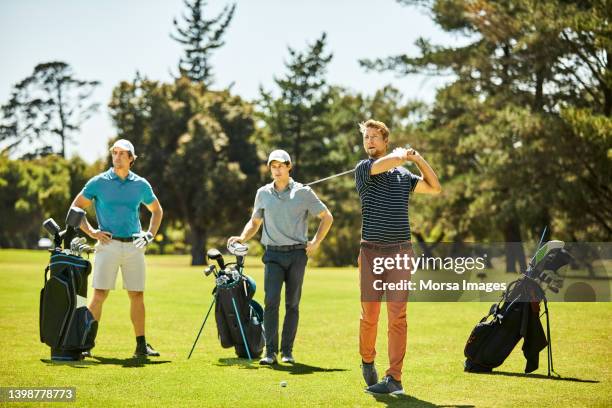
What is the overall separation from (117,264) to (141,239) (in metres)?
0.39

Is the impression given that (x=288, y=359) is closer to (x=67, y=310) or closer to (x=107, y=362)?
(x=107, y=362)

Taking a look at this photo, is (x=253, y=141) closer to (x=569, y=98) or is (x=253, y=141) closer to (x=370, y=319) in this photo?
(x=569, y=98)

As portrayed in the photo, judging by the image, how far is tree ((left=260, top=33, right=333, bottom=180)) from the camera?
57.5m

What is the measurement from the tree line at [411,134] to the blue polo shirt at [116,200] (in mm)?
4165

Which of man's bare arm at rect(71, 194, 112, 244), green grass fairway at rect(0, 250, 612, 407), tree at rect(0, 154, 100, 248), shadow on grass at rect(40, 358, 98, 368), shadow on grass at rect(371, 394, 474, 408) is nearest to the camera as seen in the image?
shadow on grass at rect(371, 394, 474, 408)

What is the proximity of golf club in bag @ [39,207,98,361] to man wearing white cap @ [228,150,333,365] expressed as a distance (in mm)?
1764

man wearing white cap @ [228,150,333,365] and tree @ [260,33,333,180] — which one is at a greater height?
tree @ [260,33,333,180]

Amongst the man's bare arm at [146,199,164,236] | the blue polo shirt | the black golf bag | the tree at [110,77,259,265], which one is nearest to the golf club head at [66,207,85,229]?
the blue polo shirt

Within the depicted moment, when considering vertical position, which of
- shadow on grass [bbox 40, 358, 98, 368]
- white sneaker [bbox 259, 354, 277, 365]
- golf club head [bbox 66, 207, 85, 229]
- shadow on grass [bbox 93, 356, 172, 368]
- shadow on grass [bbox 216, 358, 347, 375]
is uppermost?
golf club head [bbox 66, 207, 85, 229]

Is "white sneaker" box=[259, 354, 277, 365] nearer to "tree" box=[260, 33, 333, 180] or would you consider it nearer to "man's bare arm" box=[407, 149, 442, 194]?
"man's bare arm" box=[407, 149, 442, 194]

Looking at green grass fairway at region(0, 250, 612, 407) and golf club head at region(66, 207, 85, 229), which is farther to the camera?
golf club head at region(66, 207, 85, 229)

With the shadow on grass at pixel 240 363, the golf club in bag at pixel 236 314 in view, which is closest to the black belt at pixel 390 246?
the shadow on grass at pixel 240 363

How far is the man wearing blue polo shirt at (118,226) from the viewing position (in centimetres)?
934

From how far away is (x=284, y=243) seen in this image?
9.05m
